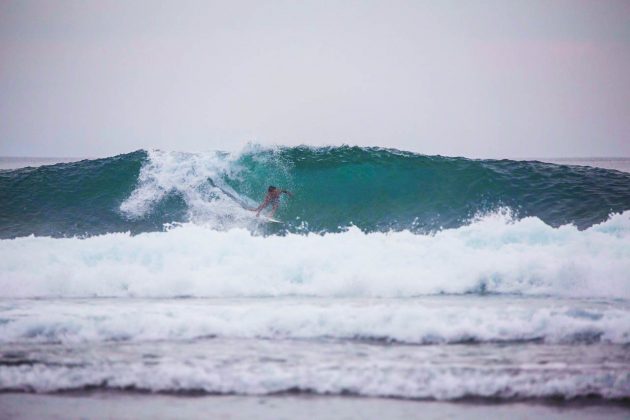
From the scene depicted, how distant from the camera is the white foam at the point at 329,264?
7598 millimetres

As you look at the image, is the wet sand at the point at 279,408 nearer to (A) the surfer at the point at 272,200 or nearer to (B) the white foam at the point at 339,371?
(B) the white foam at the point at 339,371

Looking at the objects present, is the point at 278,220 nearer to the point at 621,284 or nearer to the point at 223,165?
the point at 223,165

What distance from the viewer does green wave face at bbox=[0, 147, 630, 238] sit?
461 inches

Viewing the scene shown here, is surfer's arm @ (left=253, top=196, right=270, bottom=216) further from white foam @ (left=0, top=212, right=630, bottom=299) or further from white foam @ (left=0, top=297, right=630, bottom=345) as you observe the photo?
white foam @ (left=0, top=297, right=630, bottom=345)

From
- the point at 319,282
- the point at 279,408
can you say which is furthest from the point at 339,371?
the point at 319,282

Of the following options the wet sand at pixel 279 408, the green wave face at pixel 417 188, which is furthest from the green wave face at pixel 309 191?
the wet sand at pixel 279 408

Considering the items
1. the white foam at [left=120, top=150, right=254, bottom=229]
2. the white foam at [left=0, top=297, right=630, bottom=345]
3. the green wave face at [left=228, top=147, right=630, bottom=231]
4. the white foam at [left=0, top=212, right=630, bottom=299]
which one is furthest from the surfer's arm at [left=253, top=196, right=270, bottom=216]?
the white foam at [left=0, top=297, right=630, bottom=345]

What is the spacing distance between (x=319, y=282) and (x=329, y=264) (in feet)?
1.98

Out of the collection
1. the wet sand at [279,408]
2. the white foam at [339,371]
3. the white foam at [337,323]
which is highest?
the white foam at [337,323]

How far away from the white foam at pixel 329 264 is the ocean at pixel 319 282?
0.13ft

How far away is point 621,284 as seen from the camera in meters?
7.37

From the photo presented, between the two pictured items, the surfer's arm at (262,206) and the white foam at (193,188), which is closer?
the surfer's arm at (262,206)

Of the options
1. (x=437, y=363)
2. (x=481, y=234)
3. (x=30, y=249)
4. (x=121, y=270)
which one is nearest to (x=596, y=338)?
(x=437, y=363)

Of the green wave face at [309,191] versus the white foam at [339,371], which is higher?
the green wave face at [309,191]
